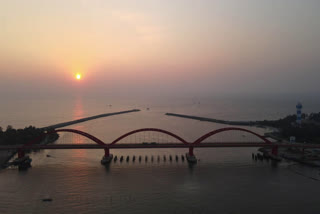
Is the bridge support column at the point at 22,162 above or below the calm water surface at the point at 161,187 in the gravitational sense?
above

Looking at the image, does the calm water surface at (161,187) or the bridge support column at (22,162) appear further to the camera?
the bridge support column at (22,162)

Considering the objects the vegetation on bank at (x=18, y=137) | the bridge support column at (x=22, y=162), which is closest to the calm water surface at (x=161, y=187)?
the bridge support column at (x=22, y=162)

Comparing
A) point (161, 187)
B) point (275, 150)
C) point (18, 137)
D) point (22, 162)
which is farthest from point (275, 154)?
point (18, 137)

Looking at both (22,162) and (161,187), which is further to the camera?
(22,162)

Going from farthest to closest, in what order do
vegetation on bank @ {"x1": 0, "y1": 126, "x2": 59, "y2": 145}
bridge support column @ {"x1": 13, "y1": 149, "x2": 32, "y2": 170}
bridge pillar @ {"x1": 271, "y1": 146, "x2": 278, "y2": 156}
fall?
vegetation on bank @ {"x1": 0, "y1": 126, "x2": 59, "y2": 145} < bridge pillar @ {"x1": 271, "y1": 146, "x2": 278, "y2": 156} < bridge support column @ {"x1": 13, "y1": 149, "x2": 32, "y2": 170}

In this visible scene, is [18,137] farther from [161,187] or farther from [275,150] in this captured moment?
[275,150]

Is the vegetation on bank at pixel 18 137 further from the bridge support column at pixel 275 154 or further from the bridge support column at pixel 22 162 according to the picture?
the bridge support column at pixel 275 154

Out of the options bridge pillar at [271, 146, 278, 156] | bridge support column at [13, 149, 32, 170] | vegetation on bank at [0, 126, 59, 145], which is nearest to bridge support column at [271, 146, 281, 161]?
bridge pillar at [271, 146, 278, 156]

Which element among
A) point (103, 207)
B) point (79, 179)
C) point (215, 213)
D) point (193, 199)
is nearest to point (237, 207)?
point (215, 213)

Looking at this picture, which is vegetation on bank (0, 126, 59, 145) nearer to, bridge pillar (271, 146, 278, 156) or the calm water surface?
the calm water surface

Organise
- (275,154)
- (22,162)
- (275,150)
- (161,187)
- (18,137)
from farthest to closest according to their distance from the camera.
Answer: (18,137), (275,150), (275,154), (22,162), (161,187)

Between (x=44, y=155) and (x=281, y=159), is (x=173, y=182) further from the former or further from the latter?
(x=44, y=155)
